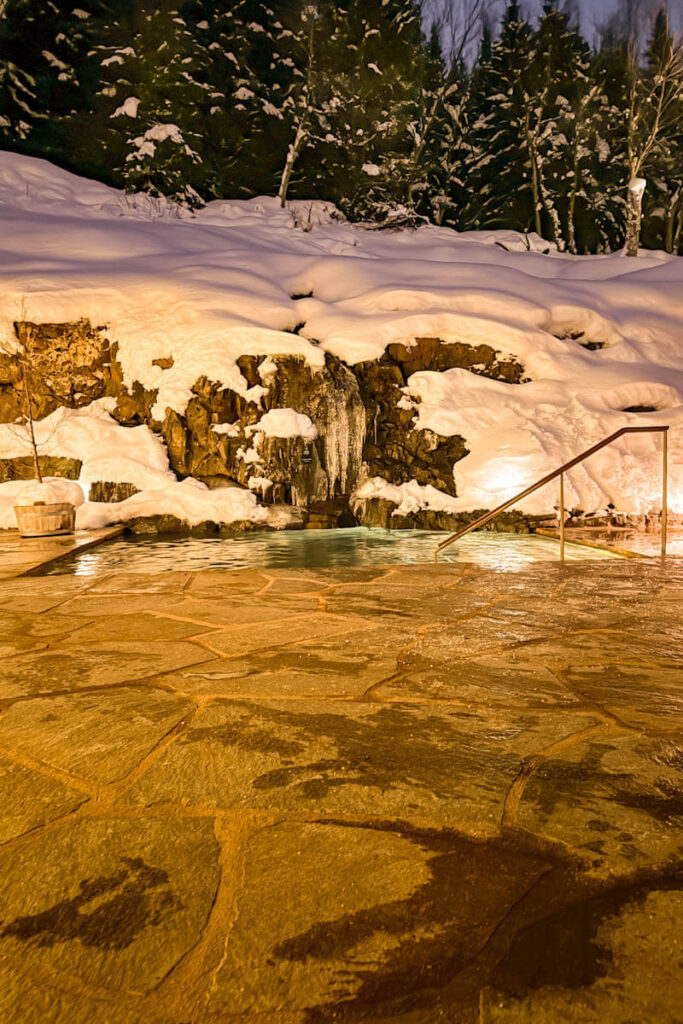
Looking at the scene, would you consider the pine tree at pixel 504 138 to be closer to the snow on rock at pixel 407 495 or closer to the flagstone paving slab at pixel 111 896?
the snow on rock at pixel 407 495

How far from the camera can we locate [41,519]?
754 centimetres

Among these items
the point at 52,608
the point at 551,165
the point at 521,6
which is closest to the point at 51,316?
the point at 52,608

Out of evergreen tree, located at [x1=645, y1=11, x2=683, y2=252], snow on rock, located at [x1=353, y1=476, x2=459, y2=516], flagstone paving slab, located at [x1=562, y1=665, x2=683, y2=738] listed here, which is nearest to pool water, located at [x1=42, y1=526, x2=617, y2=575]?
snow on rock, located at [x1=353, y1=476, x2=459, y2=516]

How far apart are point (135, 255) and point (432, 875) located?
48.2 ft

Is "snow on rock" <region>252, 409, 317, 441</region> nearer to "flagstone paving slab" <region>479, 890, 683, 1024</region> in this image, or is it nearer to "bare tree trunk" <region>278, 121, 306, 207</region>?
"flagstone paving slab" <region>479, 890, 683, 1024</region>

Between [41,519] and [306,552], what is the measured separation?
147 inches

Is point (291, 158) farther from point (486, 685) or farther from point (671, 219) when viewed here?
point (486, 685)

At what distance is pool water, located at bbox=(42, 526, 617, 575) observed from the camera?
5.84 metres

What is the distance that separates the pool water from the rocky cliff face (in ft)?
4.79

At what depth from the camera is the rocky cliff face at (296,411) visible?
10.1m

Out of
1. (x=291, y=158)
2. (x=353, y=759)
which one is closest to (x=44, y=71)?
(x=291, y=158)

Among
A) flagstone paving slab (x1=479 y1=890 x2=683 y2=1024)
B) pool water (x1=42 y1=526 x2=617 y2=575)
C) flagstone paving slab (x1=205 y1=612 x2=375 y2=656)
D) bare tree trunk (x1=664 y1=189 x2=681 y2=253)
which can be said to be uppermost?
bare tree trunk (x1=664 y1=189 x2=681 y2=253)

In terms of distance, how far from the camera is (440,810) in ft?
4.57

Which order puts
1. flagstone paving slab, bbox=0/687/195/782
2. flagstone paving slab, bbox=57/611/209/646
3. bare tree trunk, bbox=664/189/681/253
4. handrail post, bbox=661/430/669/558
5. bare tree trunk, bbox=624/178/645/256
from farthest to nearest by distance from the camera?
bare tree trunk, bbox=664/189/681/253
bare tree trunk, bbox=624/178/645/256
handrail post, bbox=661/430/669/558
flagstone paving slab, bbox=57/611/209/646
flagstone paving slab, bbox=0/687/195/782
